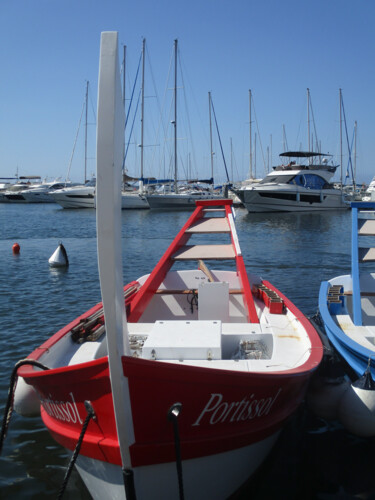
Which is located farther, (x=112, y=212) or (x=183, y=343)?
(x=183, y=343)

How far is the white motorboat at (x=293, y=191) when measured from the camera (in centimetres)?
4341

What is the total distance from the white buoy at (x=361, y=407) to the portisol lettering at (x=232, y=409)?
1.39 meters

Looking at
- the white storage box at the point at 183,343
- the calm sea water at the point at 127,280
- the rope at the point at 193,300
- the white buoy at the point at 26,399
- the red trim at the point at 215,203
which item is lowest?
the calm sea water at the point at 127,280

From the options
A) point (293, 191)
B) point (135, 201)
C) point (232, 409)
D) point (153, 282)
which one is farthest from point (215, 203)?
point (135, 201)

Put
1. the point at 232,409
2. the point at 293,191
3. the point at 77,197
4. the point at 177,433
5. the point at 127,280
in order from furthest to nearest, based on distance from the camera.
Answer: the point at 77,197 → the point at 293,191 → the point at 127,280 → the point at 232,409 → the point at 177,433

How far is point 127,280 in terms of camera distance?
16.7 meters

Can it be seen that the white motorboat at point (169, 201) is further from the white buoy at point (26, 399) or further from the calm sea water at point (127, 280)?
the white buoy at point (26, 399)

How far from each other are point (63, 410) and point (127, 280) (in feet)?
40.0

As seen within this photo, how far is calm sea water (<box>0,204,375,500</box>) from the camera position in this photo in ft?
18.1

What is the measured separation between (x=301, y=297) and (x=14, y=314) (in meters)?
7.83

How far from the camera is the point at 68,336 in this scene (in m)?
6.00

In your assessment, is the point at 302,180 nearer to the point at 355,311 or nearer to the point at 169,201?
the point at 169,201

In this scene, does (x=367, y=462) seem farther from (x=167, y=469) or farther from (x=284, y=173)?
(x=284, y=173)

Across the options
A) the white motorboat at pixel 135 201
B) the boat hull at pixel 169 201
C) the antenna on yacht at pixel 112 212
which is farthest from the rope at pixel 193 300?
the white motorboat at pixel 135 201
